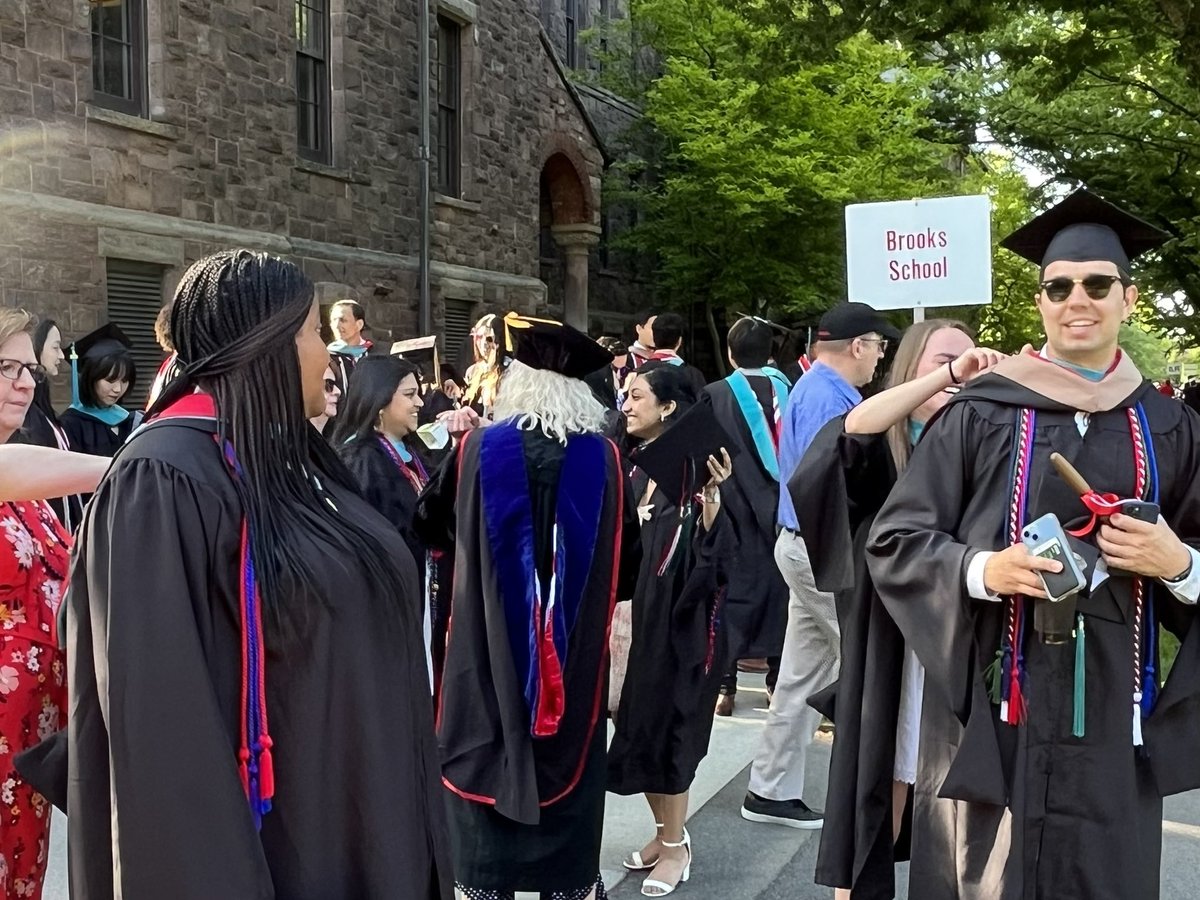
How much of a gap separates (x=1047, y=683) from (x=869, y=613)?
710mm

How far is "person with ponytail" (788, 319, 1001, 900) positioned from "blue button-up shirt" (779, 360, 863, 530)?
1117 mm

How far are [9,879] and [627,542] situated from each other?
1935mm

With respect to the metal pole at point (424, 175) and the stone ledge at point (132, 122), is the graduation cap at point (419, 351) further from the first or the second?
the metal pole at point (424, 175)

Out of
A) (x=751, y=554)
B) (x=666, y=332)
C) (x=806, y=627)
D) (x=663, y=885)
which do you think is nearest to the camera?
(x=663, y=885)

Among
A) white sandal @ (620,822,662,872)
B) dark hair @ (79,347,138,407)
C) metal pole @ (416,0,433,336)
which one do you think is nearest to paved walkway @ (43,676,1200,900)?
white sandal @ (620,822,662,872)

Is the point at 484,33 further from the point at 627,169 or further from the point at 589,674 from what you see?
the point at 589,674

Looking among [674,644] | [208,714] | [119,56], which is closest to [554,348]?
[674,644]

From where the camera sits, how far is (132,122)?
1041cm

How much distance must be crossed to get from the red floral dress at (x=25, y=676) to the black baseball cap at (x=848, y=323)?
3150mm

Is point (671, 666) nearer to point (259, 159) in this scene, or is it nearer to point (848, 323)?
point (848, 323)

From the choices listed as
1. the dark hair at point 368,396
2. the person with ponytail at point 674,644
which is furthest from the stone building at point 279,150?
the person with ponytail at point 674,644

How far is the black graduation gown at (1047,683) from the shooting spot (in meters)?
2.64

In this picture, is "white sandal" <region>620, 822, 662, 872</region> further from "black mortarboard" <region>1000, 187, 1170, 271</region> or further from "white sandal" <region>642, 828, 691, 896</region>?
"black mortarboard" <region>1000, 187, 1170, 271</region>

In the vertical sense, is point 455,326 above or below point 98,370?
above
